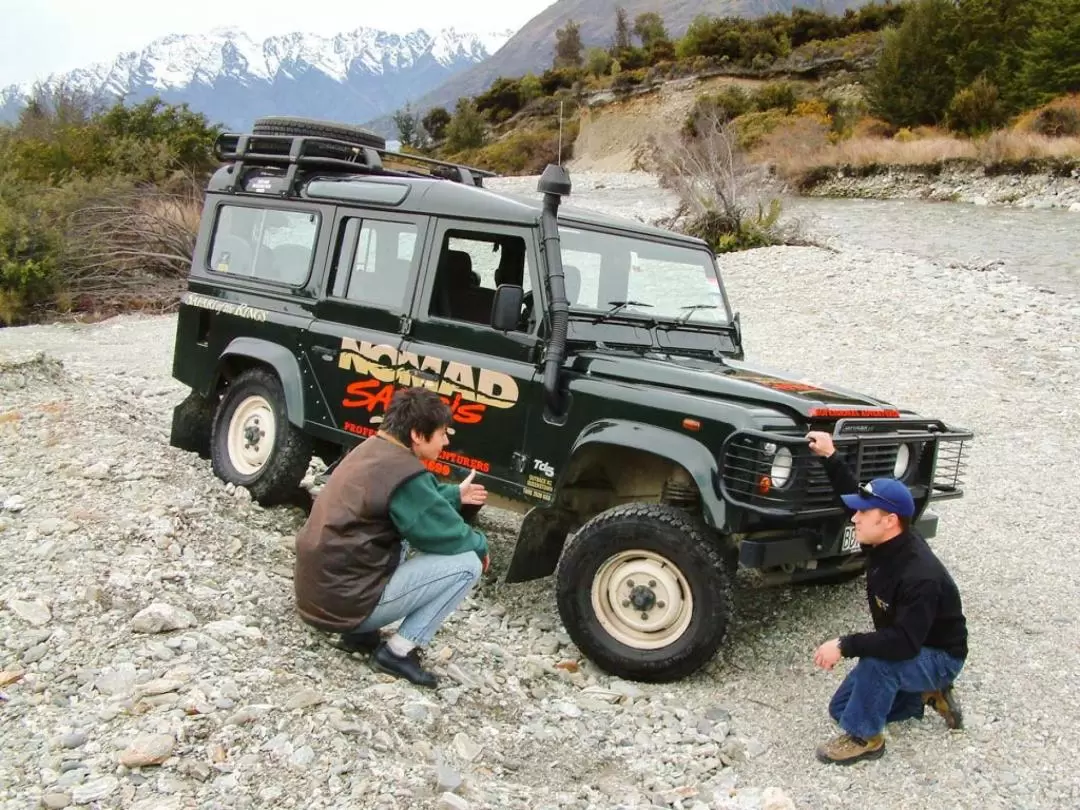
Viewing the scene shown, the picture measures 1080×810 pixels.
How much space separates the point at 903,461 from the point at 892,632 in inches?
51.2

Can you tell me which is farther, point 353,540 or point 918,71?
point 918,71

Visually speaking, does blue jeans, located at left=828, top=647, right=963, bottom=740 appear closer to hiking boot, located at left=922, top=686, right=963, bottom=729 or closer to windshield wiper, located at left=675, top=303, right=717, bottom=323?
hiking boot, located at left=922, top=686, right=963, bottom=729

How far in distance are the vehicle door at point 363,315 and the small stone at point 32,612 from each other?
2053 millimetres

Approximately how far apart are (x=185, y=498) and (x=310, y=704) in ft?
8.21

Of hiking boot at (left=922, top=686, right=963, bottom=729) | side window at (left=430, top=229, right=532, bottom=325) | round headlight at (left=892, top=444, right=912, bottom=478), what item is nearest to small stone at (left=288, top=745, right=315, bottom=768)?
hiking boot at (left=922, top=686, right=963, bottom=729)

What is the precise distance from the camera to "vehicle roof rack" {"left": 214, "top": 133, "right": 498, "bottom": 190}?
651cm

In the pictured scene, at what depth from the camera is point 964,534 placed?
268 inches

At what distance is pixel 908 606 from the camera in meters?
3.71

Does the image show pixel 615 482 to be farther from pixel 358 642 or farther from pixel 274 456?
pixel 274 456

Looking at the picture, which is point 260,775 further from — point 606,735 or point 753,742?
point 753,742

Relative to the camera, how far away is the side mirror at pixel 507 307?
186 inches

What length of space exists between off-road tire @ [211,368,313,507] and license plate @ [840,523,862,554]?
3404 millimetres

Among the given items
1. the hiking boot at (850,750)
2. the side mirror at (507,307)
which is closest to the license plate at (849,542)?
the hiking boot at (850,750)

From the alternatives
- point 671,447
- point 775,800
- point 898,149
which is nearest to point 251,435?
point 671,447
